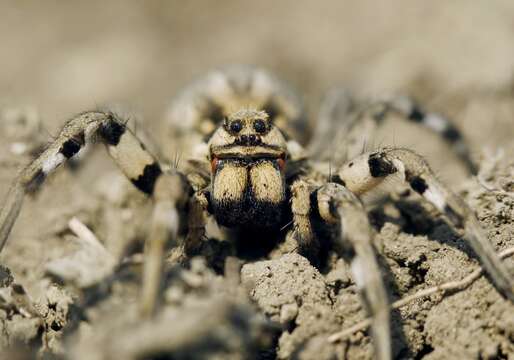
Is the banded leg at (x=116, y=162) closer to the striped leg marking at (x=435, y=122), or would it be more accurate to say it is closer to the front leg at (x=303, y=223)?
the front leg at (x=303, y=223)

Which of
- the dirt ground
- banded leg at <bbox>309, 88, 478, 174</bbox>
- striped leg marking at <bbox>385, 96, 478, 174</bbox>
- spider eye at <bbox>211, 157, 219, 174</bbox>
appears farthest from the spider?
striped leg marking at <bbox>385, 96, 478, 174</bbox>

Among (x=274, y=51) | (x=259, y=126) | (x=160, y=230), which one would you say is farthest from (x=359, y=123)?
(x=274, y=51)

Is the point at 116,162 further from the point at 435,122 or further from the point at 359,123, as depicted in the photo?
the point at 435,122

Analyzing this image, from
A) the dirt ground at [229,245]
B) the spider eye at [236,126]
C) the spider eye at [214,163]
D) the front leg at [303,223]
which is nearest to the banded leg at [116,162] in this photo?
the dirt ground at [229,245]

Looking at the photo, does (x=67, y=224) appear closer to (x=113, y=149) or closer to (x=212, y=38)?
(x=113, y=149)

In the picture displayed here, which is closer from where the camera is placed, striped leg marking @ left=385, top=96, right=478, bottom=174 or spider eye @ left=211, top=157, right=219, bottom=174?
spider eye @ left=211, top=157, right=219, bottom=174

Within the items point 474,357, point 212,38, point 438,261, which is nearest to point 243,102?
point 438,261

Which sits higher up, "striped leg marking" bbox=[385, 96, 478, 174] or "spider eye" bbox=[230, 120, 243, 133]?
"striped leg marking" bbox=[385, 96, 478, 174]

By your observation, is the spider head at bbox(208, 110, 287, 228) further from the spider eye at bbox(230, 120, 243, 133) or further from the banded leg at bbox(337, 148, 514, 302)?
the banded leg at bbox(337, 148, 514, 302)
